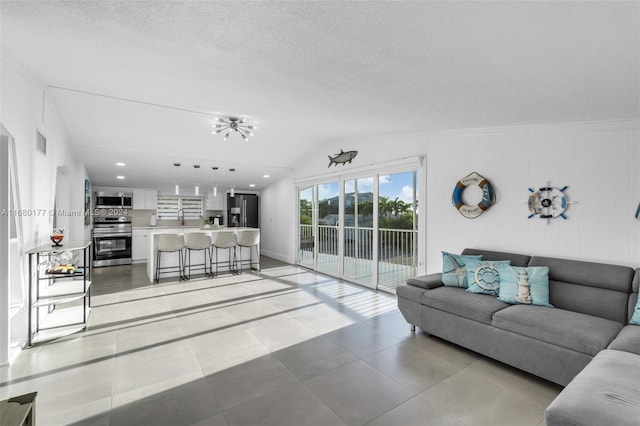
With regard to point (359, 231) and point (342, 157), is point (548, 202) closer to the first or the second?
point (359, 231)

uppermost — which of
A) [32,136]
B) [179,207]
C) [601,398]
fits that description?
[32,136]

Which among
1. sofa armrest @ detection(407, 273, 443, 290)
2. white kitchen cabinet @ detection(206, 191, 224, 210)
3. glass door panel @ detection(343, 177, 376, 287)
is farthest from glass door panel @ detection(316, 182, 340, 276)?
white kitchen cabinet @ detection(206, 191, 224, 210)

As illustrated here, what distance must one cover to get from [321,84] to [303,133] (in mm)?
2406

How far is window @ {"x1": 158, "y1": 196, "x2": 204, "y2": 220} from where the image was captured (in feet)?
28.1

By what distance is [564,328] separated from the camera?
2.34m

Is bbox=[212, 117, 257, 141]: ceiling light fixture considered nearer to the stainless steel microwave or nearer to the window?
the stainless steel microwave

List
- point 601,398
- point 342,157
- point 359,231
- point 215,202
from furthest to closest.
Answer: point 215,202 < point 342,157 < point 359,231 < point 601,398

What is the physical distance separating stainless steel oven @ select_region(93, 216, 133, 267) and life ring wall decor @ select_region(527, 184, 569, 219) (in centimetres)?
807

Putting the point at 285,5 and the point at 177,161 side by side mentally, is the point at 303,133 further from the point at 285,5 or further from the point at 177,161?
the point at 285,5

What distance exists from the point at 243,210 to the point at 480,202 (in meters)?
7.12

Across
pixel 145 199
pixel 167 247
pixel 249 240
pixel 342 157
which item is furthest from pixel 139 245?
pixel 342 157

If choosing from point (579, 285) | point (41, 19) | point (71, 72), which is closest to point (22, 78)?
point (71, 72)

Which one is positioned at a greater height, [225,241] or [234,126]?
[234,126]

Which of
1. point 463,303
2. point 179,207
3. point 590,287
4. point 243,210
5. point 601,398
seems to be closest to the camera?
point 601,398
